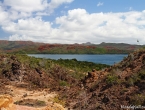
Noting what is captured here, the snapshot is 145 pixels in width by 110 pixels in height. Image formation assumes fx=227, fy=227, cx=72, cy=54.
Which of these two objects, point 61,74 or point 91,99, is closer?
point 91,99

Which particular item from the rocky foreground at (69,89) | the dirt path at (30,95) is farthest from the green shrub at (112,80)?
the dirt path at (30,95)

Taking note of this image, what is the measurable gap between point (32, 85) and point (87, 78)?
536 centimetres

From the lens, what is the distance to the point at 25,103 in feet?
48.9

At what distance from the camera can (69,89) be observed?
1945cm

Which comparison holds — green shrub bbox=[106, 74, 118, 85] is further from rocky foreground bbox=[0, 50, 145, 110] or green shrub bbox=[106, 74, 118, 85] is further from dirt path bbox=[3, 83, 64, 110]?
dirt path bbox=[3, 83, 64, 110]

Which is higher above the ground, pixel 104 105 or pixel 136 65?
pixel 136 65

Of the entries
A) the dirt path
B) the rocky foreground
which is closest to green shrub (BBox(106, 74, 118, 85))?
the rocky foreground

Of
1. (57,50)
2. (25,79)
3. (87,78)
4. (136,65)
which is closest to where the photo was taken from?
(136,65)

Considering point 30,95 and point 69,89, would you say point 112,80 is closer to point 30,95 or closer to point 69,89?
point 69,89

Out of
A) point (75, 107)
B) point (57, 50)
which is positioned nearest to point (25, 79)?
point (75, 107)

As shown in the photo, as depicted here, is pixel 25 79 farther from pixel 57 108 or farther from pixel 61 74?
pixel 57 108

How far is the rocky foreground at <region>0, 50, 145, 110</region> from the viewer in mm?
13266

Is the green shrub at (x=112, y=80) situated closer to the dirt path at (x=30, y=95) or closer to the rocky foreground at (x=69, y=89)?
the rocky foreground at (x=69, y=89)

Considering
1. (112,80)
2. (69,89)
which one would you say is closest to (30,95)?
(69,89)
